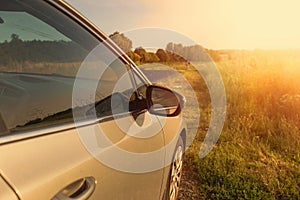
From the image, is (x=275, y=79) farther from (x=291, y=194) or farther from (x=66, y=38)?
(x=66, y=38)

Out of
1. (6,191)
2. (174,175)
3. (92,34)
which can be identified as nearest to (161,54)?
(174,175)

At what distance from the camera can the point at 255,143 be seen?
5684 millimetres

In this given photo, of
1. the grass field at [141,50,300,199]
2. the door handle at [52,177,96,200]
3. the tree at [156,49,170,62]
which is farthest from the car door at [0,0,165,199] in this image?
the tree at [156,49,170,62]

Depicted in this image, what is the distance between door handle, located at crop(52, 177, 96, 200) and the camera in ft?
4.25

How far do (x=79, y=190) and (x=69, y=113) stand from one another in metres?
0.43

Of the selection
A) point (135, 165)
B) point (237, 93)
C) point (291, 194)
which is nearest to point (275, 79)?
point (237, 93)

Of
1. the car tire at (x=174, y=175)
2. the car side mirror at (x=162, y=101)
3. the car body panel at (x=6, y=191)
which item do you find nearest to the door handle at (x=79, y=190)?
the car body panel at (x=6, y=191)

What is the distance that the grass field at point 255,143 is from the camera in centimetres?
414

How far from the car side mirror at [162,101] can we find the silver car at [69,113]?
0.02 metres

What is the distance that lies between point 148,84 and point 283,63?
8.80 metres

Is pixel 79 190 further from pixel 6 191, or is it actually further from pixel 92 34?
pixel 92 34

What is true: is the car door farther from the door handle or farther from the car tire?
the car tire

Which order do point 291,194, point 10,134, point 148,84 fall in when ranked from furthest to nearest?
1. point 291,194
2. point 148,84
3. point 10,134

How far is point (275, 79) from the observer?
9.07 meters
